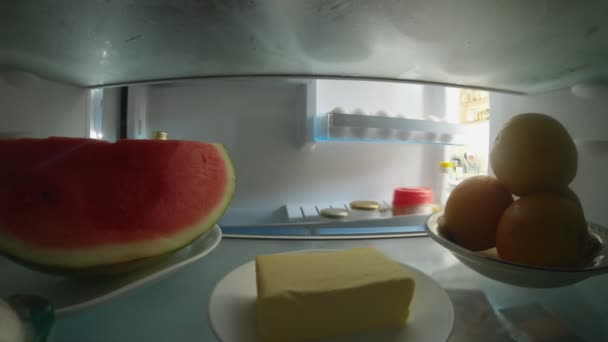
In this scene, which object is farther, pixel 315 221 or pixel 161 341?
pixel 315 221

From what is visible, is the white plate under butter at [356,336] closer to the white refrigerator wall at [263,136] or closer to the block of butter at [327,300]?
the block of butter at [327,300]

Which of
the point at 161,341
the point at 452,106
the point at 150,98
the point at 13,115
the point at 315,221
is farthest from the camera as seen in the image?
the point at 452,106

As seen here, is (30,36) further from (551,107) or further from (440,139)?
(440,139)

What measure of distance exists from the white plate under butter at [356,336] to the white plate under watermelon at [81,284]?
56mm

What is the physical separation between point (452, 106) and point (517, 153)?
4.17 feet

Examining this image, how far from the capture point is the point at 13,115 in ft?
1.60

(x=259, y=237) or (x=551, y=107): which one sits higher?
(x=551, y=107)

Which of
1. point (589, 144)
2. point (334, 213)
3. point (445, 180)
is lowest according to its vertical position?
point (334, 213)

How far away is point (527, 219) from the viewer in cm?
26

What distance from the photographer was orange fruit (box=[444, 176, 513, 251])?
31 centimetres

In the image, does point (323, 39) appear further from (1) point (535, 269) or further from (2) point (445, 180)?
(2) point (445, 180)

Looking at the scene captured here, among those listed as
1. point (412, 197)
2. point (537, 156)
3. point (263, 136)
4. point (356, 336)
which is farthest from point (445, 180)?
point (356, 336)

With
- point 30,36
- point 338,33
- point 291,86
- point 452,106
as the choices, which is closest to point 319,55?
point 338,33

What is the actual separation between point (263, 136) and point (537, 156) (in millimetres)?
910
